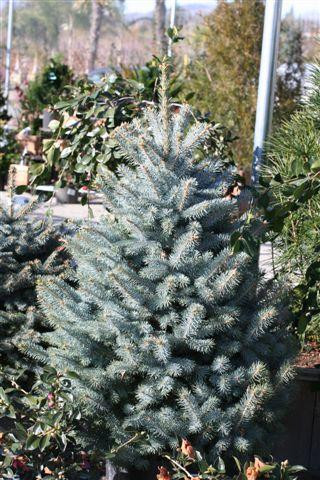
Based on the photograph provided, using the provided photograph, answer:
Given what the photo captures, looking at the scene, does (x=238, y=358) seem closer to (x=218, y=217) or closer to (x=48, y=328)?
(x=218, y=217)

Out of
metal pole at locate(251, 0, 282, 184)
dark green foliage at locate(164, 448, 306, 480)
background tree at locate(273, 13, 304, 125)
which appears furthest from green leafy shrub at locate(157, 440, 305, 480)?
background tree at locate(273, 13, 304, 125)

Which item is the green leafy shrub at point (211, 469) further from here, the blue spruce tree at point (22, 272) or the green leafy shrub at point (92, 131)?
the green leafy shrub at point (92, 131)

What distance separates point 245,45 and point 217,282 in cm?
890

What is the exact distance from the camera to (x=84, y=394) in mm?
2619

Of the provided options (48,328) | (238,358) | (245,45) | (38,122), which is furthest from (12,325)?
(38,122)

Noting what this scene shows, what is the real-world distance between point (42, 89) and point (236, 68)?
3.07 metres

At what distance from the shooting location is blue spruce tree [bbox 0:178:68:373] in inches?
131

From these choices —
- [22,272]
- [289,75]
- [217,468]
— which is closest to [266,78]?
[22,272]

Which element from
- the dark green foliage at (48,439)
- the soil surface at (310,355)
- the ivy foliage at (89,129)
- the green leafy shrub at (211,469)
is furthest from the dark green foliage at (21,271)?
the soil surface at (310,355)

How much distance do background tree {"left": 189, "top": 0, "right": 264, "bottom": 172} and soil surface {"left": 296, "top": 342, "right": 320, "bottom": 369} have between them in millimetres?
6811

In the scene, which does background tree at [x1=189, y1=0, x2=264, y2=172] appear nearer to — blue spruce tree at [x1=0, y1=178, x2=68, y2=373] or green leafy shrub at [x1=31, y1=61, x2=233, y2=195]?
green leafy shrub at [x1=31, y1=61, x2=233, y2=195]

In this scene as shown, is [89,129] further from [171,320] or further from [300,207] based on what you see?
[171,320]

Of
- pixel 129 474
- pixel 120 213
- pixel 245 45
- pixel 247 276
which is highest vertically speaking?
pixel 245 45

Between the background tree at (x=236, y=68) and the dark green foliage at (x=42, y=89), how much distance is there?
7.13 ft
